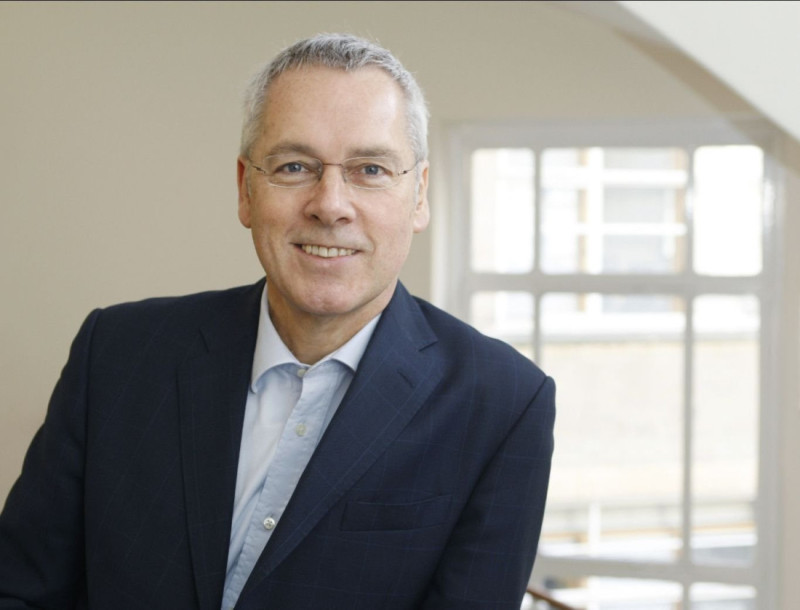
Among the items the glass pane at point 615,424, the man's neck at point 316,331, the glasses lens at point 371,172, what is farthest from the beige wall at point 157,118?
the glasses lens at point 371,172

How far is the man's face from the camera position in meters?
1.46

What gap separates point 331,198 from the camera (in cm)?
145

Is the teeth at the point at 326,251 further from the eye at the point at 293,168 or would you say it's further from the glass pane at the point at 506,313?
the glass pane at the point at 506,313

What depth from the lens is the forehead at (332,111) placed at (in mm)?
1460

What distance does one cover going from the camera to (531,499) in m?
1.52

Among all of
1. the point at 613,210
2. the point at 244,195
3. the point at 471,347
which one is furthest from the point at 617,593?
the point at 244,195

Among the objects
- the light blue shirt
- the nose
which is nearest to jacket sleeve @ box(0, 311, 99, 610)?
the light blue shirt

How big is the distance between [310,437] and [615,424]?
2.78 meters

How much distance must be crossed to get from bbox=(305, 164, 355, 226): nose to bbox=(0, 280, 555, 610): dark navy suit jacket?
0.72ft

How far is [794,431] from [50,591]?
288 cm

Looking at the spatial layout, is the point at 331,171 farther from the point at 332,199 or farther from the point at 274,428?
the point at 274,428

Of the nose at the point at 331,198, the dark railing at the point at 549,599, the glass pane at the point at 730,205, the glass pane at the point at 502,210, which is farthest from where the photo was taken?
the glass pane at the point at 502,210

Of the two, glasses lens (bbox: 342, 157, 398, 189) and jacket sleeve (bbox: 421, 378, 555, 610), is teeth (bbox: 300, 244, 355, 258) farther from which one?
jacket sleeve (bbox: 421, 378, 555, 610)

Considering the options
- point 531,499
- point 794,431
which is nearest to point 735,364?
point 794,431
